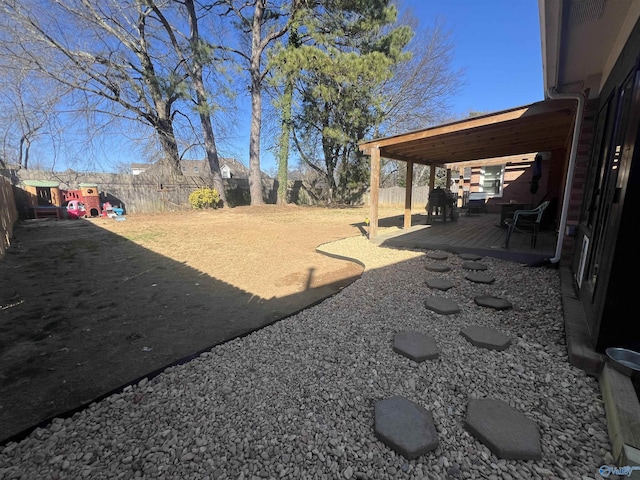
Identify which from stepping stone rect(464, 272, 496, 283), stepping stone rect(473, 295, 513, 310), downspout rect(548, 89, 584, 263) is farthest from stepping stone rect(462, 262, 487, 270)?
stepping stone rect(473, 295, 513, 310)

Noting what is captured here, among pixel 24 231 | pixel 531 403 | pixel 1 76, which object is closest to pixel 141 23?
pixel 1 76

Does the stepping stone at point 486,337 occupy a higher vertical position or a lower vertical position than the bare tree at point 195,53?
lower

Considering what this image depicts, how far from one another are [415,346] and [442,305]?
88 centimetres

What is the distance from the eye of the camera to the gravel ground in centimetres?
129

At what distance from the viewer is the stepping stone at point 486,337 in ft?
7.07

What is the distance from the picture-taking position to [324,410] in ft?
5.34

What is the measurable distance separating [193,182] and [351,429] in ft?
50.6

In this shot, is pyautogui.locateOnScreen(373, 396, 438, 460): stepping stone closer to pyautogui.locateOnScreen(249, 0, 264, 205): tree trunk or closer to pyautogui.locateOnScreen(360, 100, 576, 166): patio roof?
pyautogui.locateOnScreen(360, 100, 576, 166): patio roof

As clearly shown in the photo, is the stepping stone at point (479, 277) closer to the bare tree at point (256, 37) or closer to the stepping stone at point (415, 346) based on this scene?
the stepping stone at point (415, 346)

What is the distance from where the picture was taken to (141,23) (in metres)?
12.0

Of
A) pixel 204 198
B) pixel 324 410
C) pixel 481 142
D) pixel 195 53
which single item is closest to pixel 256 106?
pixel 195 53

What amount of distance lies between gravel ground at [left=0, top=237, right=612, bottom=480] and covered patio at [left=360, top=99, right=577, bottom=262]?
290 cm

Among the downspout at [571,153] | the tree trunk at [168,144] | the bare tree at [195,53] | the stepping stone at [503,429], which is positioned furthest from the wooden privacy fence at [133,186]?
the stepping stone at [503,429]

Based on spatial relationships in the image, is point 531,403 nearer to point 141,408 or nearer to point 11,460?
point 141,408
